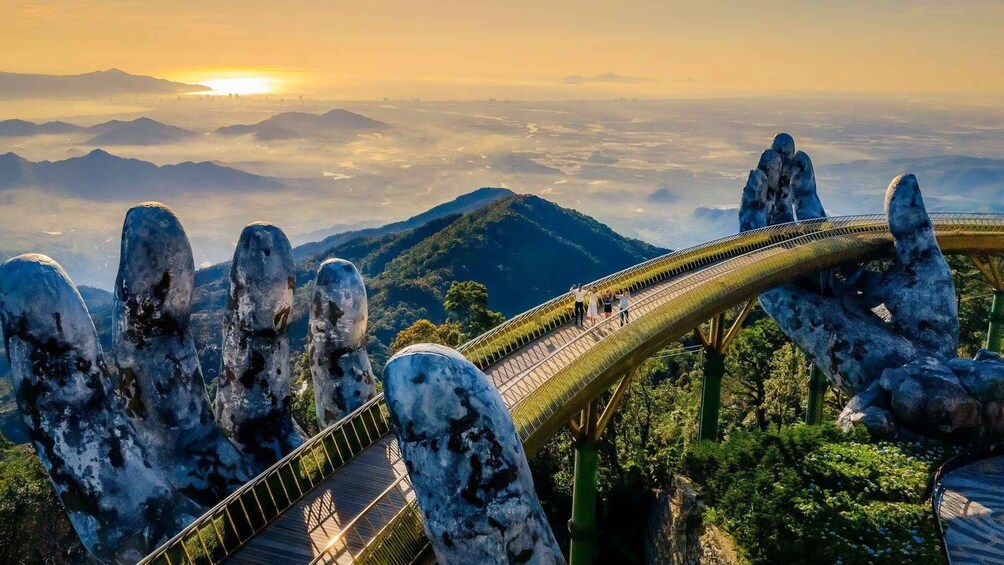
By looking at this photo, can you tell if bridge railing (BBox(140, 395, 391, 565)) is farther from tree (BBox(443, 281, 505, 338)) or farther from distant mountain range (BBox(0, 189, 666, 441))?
distant mountain range (BBox(0, 189, 666, 441))

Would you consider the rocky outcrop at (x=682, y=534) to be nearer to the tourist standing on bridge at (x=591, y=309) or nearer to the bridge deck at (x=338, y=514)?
the tourist standing on bridge at (x=591, y=309)

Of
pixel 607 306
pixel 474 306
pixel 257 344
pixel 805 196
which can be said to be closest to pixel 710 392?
pixel 607 306

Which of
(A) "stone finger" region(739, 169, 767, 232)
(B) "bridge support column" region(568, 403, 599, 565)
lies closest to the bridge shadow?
(B) "bridge support column" region(568, 403, 599, 565)

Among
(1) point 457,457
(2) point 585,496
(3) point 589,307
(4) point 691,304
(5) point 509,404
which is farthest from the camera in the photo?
(3) point 589,307

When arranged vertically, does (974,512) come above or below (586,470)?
below

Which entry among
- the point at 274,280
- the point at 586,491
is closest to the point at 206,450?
the point at 274,280

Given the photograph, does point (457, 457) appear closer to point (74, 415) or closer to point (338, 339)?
point (74, 415)

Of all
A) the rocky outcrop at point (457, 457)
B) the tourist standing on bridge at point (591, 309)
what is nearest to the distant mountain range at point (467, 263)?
the tourist standing on bridge at point (591, 309)
